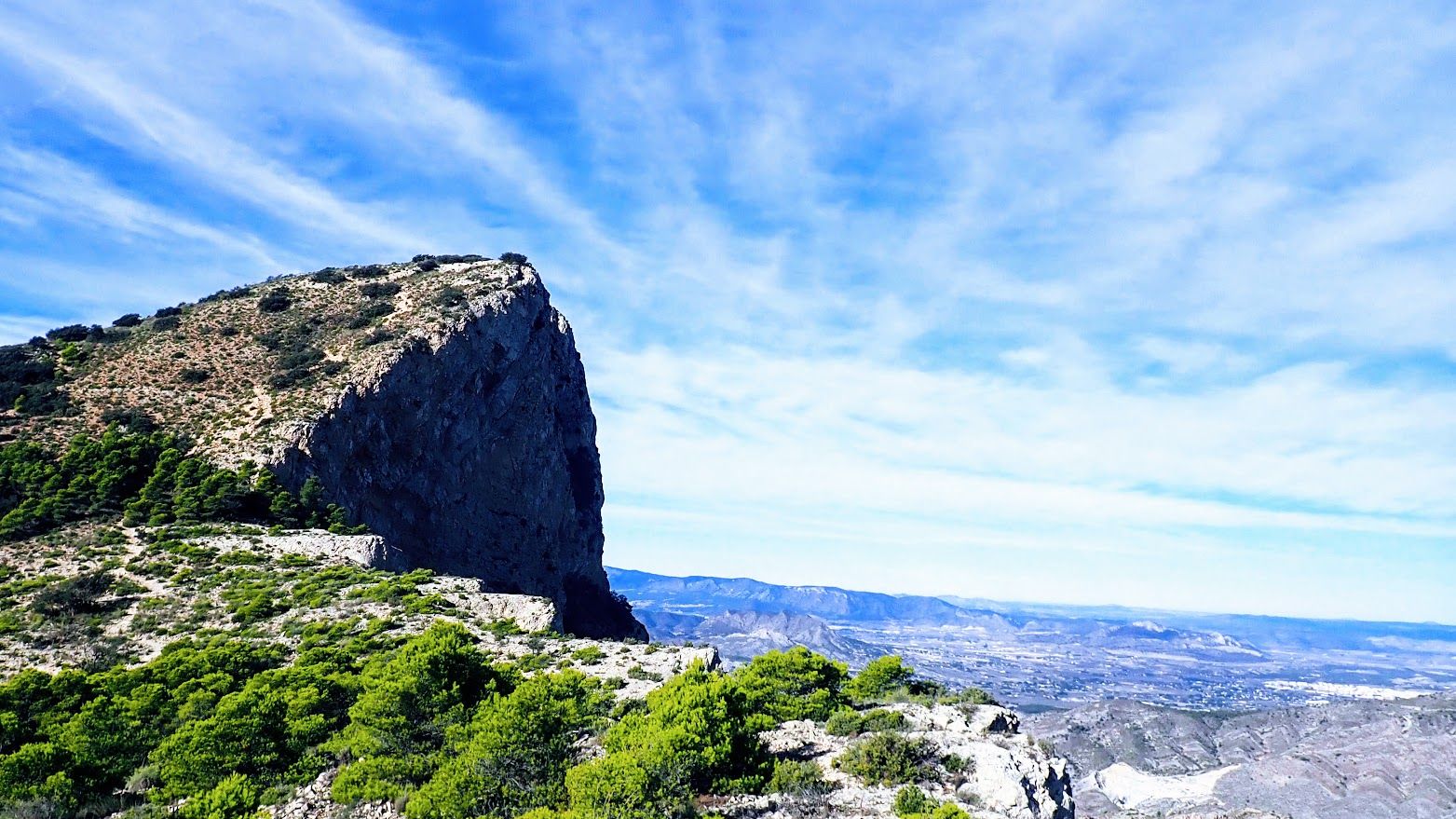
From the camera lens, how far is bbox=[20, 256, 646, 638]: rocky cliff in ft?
203

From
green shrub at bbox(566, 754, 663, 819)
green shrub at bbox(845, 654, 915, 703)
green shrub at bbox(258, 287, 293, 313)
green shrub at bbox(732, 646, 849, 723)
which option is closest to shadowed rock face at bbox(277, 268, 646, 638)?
green shrub at bbox(258, 287, 293, 313)

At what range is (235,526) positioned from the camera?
50.2m

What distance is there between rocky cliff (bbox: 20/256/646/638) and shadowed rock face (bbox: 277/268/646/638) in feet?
0.62

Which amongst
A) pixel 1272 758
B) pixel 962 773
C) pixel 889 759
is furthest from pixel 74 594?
pixel 1272 758

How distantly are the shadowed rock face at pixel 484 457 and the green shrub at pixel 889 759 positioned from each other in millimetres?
49510

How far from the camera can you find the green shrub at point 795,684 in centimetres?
2658

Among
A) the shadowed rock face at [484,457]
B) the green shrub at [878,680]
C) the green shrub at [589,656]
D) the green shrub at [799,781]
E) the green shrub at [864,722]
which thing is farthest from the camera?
the shadowed rock face at [484,457]

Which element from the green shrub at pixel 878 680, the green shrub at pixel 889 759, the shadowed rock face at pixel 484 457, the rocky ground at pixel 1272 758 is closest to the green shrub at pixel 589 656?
the green shrub at pixel 878 680

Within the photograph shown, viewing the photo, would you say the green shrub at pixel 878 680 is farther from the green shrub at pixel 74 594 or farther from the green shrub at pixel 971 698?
the green shrub at pixel 74 594

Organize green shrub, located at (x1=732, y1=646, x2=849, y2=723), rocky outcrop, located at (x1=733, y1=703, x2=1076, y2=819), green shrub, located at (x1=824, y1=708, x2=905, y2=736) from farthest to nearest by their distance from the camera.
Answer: green shrub, located at (x1=732, y1=646, x2=849, y2=723) < green shrub, located at (x1=824, y1=708, x2=905, y2=736) < rocky outcrop, located at (x1=733, y1=703, x2=1076, y2=819)

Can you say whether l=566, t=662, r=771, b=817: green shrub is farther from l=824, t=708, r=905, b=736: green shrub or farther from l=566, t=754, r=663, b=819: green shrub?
l=824, t=708, r=905, b=736: green shrub

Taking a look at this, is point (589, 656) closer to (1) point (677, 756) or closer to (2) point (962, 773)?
(1) point (677, 756)

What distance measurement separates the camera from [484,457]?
82.7 metres

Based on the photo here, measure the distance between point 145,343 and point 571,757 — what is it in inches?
2803
